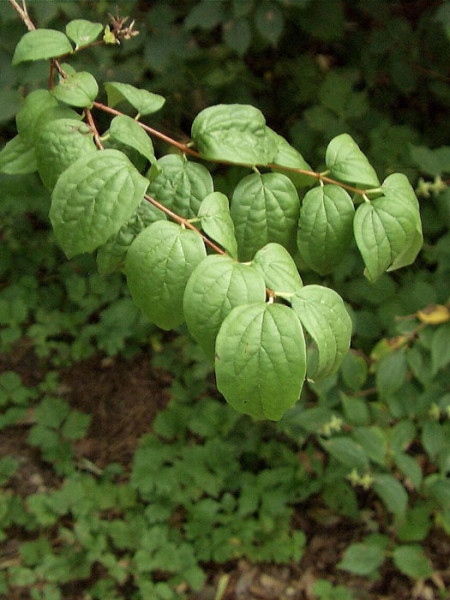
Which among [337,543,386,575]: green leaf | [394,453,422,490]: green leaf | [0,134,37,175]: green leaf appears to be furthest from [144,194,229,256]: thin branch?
[337,543,386,575]: green leaf

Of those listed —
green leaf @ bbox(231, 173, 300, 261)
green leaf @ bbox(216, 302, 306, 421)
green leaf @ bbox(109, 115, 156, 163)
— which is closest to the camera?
green leaf @ bbox(216, 302, 306, 421)

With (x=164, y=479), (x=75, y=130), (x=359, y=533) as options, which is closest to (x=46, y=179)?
(x=75, y=130)

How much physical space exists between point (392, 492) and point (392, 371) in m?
0.43

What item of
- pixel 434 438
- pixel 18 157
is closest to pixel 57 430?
pixel 434 438

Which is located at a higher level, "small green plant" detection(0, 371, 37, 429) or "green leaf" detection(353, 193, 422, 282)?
"green leaf" detection(353, 193, 422, 282)

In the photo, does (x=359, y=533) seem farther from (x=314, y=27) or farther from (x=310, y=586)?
(x=314, y=27)

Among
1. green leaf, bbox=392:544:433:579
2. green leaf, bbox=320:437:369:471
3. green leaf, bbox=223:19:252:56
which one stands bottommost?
green leaf, bbox=392:544:433:579

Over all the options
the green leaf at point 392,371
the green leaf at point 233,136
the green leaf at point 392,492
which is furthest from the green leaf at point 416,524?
the green leaf at point 233,136

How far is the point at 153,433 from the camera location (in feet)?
8.59

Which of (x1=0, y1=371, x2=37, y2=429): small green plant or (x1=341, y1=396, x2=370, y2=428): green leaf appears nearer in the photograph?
(x1=341, y1=396, x2=370, y2=428): green leaf

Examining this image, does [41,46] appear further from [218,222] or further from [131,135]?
[218,222]

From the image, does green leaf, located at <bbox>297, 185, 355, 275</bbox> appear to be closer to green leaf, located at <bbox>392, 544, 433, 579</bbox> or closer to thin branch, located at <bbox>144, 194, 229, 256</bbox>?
thin branch, located at <bbox>144, 194, 229, 256</bbox>

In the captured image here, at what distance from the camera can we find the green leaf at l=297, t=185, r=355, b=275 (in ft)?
2.79

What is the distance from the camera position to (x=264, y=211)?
2.85 feet
